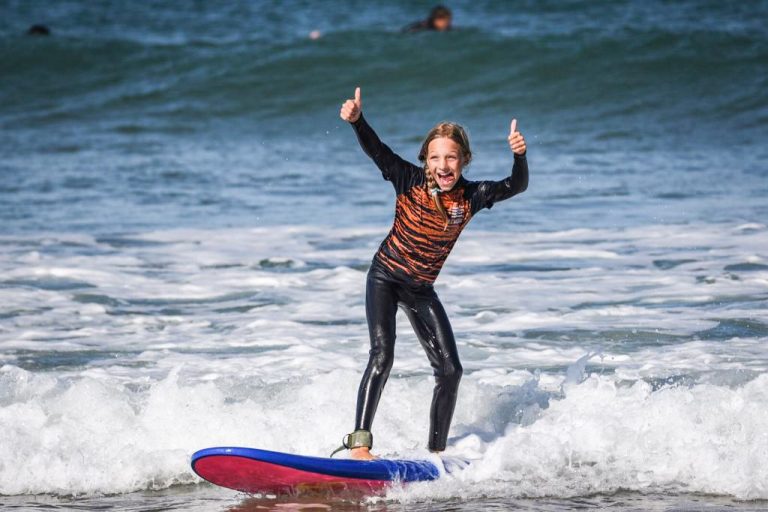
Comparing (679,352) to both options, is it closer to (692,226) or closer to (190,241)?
(692,226)

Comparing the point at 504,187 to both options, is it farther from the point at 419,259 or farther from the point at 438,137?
the point at 419,259

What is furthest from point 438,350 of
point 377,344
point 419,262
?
point 419,262

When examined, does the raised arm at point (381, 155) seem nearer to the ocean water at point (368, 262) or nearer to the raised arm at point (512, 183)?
the raised arm at point (512, 183)

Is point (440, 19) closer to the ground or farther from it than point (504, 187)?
farther from it

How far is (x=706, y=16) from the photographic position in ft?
78.9

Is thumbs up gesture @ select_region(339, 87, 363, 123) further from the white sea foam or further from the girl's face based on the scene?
the white sea foam

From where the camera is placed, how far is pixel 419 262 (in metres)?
5.10

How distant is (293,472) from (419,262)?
1.07m

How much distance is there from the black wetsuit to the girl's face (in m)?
0.10

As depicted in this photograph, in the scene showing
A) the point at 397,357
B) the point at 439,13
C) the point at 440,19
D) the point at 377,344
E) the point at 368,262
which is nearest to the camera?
the point at 377,344

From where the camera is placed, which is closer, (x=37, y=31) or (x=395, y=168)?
(x=395, y=168)

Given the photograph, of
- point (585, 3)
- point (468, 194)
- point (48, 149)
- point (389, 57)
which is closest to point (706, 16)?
point (585, 3)

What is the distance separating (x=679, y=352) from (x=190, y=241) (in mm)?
5144

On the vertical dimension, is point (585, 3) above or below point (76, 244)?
above
